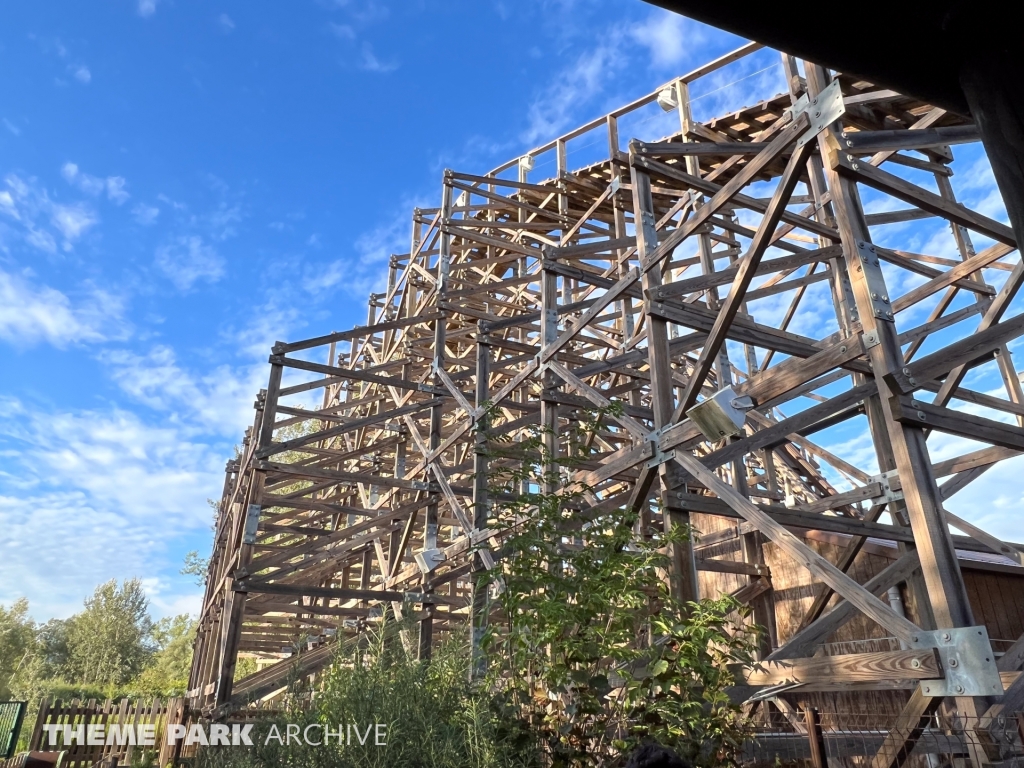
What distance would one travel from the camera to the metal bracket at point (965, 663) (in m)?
3.64

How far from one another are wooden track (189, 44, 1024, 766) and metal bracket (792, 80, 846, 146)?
0.03 m

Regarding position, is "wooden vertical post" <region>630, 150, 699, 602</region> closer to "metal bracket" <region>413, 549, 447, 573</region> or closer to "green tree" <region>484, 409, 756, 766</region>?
"green tree" <region>484, 409, 756, 766</region>

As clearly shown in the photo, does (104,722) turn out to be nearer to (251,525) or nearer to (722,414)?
(251,525)

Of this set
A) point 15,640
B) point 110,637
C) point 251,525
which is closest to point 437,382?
point 251,525

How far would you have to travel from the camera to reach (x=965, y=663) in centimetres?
369

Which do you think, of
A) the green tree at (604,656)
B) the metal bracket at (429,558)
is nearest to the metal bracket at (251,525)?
the metal bracket at (429,558)

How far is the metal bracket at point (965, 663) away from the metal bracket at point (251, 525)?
25.9 feet

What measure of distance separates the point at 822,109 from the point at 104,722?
1217 centimetres

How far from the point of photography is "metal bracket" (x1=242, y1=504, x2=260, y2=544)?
30.3 feet

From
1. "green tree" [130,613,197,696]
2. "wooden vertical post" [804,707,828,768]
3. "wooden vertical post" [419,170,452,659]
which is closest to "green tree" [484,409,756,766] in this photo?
"wooden vertical post" [804,707,828,768]

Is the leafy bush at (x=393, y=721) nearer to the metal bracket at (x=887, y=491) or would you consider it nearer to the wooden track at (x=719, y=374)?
the wooden track at (x=719, y=374)

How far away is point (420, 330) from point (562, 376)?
7736mm

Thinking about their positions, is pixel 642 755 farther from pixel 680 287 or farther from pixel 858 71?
pixel 680 287

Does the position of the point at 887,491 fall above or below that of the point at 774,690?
above
